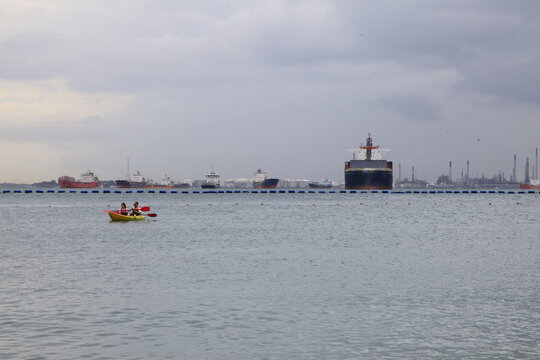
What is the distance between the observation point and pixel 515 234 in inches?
2021

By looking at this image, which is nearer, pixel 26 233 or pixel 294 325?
pixel 294 325

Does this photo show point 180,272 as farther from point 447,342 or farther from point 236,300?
point 447,342

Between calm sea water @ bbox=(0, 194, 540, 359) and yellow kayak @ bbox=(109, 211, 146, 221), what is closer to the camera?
calm sea water @ bbox=(0, 194, 540, 359)

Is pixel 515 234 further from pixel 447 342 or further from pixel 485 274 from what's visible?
pixel 447 342

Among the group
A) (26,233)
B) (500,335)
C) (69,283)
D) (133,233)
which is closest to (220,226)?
(133,233)

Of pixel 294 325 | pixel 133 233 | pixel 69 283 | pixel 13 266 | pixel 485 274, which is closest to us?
pixel 294 325

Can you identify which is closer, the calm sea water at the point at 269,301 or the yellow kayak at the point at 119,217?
the calm sea water at the point at 269,301

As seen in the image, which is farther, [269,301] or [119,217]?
[119,217]

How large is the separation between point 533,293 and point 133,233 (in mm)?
36711

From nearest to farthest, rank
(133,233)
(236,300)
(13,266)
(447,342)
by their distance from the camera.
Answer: (447,342) < (236,300) < (13,266) < (133,233)

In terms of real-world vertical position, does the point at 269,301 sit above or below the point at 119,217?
below

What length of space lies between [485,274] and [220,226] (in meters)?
37.9

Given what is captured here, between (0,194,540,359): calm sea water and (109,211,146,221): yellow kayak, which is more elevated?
(109,211,146,221): yellow kayak

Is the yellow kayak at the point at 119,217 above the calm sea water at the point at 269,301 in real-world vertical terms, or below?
above
